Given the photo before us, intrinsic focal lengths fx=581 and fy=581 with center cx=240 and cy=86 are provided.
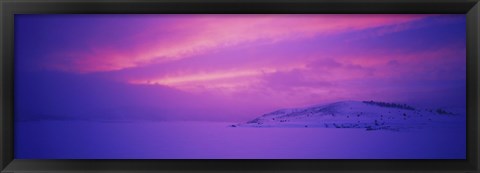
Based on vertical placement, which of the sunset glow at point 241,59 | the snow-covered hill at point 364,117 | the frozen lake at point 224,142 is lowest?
the frozen lake at point 224,142

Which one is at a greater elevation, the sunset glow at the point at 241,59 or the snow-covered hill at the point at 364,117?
the sunset glow at the point at 241,59

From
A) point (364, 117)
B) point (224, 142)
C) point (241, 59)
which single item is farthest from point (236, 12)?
point (364, 117)

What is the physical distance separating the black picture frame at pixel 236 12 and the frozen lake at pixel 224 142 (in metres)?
0.03

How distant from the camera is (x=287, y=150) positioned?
9.19ft

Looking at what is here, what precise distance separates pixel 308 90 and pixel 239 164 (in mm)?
485

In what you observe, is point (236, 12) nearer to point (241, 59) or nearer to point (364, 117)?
point (241, 59)

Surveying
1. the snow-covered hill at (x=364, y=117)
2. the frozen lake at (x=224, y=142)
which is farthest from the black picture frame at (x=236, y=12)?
the snow-covered hill at (x=364, y=117)

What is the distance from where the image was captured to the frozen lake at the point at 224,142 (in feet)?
9.13

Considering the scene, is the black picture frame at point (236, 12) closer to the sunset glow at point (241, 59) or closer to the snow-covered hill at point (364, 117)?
the sunset glow at point (241, 59)

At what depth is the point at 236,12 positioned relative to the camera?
277 cm

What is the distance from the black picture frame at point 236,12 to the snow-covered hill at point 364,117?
0.52 ft

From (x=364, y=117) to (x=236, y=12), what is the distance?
2.61 ft

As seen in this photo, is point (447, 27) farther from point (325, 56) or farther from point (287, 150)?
point (287, 150)

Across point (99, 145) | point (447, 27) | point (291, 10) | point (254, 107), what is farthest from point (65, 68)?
point (447, 27)
